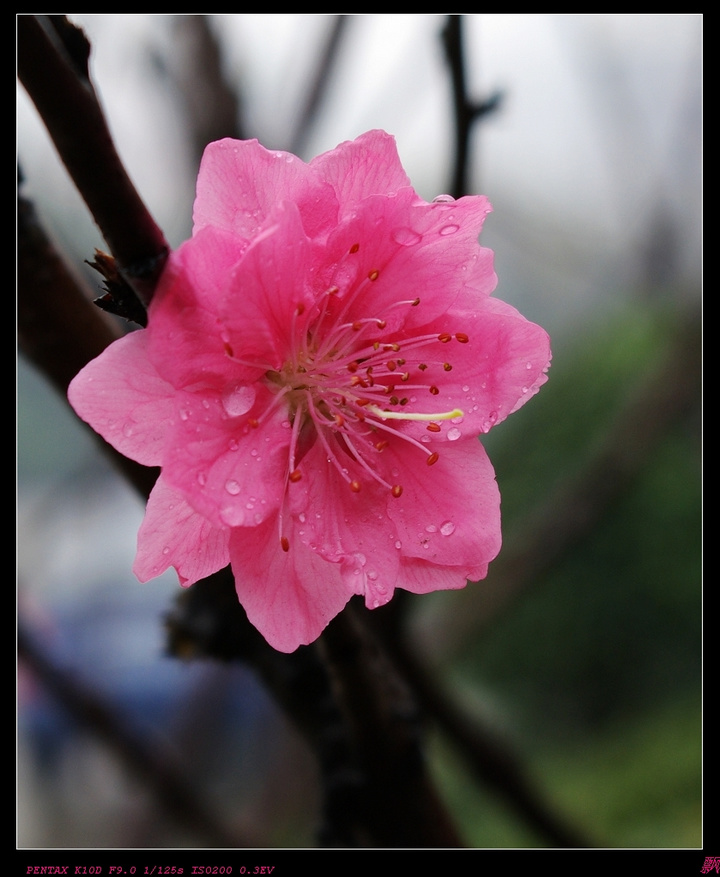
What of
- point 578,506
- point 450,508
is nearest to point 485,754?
point 578,506

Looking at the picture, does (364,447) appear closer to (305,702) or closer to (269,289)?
(269,289)

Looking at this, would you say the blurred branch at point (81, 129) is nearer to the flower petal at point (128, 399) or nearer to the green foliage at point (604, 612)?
the flower petal at point (128, 399)

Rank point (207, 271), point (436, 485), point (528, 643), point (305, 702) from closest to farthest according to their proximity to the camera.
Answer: point (207, 271) < point (436, 485) < point (305, 702) < point (528, 643)

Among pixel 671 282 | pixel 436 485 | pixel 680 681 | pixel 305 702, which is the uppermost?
pixel 436 485

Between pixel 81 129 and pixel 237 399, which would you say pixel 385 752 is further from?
pixel 81 129

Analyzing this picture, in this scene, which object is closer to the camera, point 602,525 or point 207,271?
point 207,271
